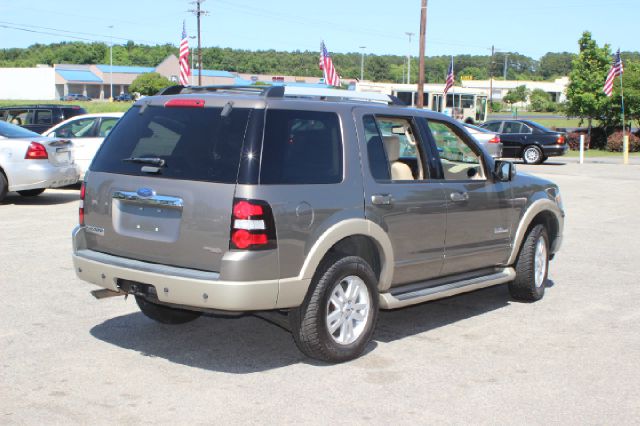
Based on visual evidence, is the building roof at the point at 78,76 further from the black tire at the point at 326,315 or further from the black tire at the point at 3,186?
the black tire at the point at 326,315

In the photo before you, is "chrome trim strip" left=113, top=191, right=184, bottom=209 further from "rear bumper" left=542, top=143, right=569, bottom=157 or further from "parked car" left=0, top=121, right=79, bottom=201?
"rear bumper" left=542, top=143, right=569, bottom=157

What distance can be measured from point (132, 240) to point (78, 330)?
4.34 ft

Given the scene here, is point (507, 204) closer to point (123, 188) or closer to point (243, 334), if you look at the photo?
point (243, 334)

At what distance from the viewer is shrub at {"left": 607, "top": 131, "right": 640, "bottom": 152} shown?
39.8 m

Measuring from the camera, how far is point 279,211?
5418 millimetres

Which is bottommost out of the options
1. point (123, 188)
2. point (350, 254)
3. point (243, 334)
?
point (243, 334)

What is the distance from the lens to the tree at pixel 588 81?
4159 centimetres

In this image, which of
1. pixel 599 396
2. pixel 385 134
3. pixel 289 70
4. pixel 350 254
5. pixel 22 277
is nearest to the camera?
→ pixel 599 396

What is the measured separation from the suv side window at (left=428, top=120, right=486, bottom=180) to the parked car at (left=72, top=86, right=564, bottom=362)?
0.21ft

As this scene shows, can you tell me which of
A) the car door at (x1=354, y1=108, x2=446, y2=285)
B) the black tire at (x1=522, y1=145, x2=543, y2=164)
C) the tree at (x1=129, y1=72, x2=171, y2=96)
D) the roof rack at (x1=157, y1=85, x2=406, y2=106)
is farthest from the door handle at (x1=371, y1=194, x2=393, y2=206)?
the tree at (x1=129, y1=72, x2=171, y2=96)

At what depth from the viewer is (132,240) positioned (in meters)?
5.76

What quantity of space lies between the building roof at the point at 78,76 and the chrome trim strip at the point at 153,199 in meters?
127

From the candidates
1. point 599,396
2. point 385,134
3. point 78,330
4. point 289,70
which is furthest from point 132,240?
point 289,70

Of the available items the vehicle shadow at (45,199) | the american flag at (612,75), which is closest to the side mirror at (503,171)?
the vehicle shadow at (45,199)
